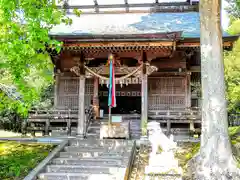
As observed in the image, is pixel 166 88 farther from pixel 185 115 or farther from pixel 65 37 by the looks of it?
pixel 65 37

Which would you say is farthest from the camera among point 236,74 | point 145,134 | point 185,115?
point 236,74

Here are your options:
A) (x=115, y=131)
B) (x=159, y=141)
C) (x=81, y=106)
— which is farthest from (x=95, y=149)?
(x=159, y=141)

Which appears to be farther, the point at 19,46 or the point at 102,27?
the point at 102,27

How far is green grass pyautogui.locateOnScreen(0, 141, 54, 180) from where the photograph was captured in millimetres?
7503

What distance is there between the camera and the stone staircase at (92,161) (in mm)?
7199

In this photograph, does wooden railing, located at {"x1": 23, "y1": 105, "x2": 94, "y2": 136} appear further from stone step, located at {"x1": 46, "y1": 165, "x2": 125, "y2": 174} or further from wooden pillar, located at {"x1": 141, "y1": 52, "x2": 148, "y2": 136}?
stone step, located at {"x1": 46, "y1": 165, "x2": 125, "y2": 174}

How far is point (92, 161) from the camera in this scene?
321 inches

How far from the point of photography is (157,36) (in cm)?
945

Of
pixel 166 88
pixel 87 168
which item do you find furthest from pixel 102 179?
pixel 166 88

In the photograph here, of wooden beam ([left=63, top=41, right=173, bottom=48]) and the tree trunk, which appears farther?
wooden beam ([left=63, top=41, right=173, bottom=48])

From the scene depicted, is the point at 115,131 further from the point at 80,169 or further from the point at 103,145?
the point at 80,169

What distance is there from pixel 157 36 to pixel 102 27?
4699 mm

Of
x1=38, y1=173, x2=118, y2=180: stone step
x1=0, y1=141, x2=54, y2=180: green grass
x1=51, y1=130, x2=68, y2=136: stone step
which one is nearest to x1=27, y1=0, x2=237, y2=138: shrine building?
x1=51, y1=130, x2=68, y2=136: stone step

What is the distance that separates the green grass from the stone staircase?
24.8 inches
